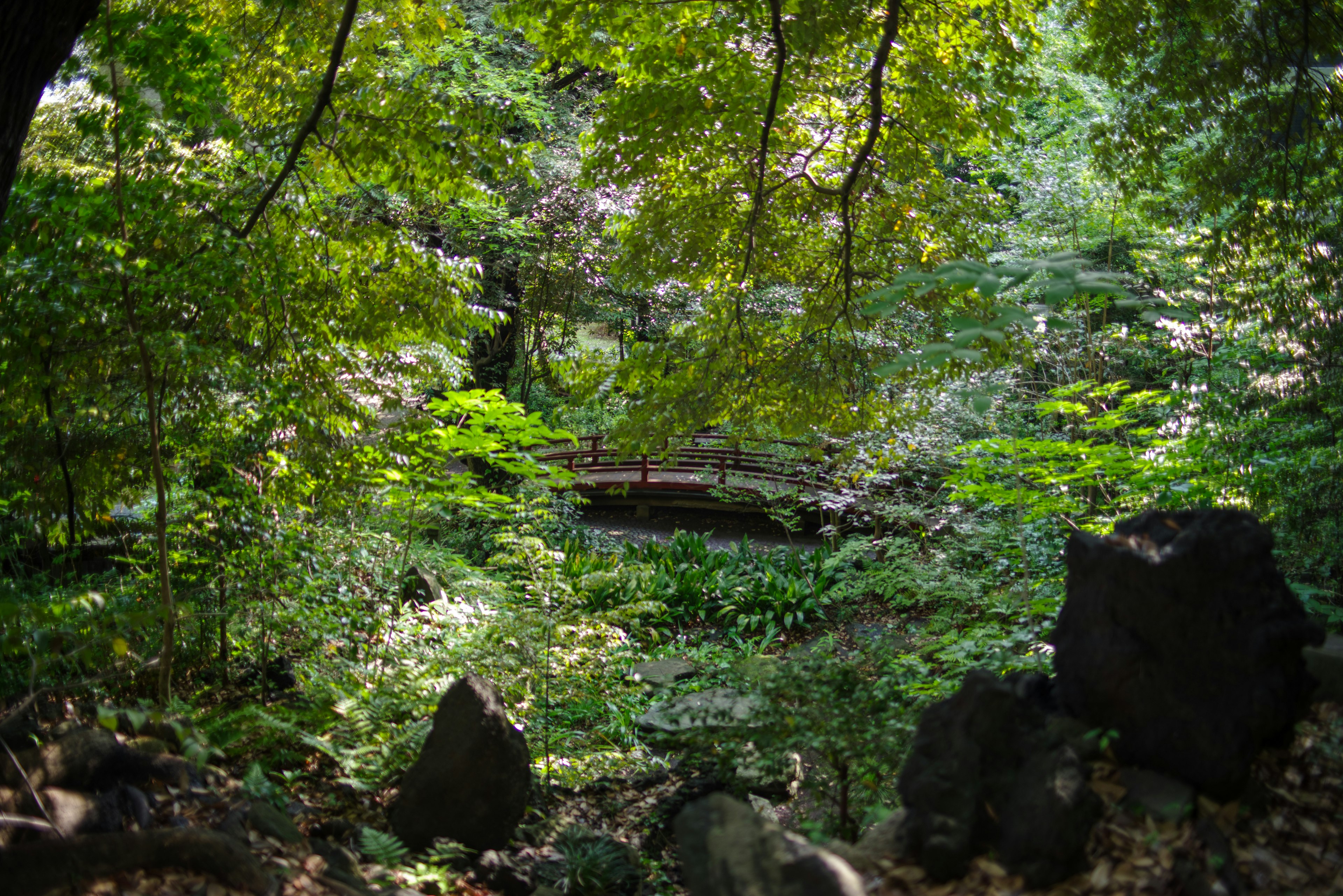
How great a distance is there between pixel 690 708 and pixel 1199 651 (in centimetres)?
408

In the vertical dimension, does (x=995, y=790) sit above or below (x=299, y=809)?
above

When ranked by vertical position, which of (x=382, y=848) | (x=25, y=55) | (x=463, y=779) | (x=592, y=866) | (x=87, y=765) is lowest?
(x=592, y=866)

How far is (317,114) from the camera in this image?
4512mm

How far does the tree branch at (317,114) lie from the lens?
4.23m

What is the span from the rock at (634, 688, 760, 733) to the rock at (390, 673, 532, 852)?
98 cm

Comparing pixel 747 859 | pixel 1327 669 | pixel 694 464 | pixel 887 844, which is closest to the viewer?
pixel 747 859

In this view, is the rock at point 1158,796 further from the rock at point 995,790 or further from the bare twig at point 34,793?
the bare twig at point 34,793

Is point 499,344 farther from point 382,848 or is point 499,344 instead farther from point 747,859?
point 747,859

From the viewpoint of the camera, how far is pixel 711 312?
5922 millimetres

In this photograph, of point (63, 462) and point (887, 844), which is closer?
point (887, 844)

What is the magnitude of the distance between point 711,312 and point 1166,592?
3.74 meters

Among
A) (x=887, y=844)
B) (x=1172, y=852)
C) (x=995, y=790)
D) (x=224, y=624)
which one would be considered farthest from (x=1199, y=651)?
(x=224, y=624)

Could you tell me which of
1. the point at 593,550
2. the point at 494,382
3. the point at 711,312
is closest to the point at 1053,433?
the point at 593,550

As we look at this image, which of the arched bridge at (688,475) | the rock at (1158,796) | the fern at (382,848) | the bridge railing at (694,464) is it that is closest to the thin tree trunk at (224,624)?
the fern at (382,848)
